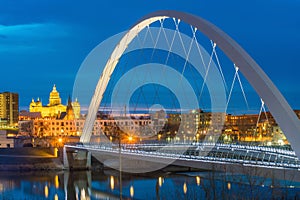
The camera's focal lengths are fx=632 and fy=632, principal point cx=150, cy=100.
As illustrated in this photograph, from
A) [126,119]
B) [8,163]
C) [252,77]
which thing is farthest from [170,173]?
[126,119]

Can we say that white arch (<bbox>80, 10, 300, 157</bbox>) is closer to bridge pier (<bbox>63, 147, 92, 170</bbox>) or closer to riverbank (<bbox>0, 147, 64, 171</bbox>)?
bridge pier (<bbox>63, 147, 92, 170</bbox>)

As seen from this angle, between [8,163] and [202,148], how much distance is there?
30701 millimetres

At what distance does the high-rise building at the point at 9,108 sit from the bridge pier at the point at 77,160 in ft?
336

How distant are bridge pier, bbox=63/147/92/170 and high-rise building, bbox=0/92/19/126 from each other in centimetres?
10231

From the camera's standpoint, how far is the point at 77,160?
54.1m

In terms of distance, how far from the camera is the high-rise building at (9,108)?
156m

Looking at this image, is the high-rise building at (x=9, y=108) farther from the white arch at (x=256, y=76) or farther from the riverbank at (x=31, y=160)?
the white arch at (x=256, y=76)

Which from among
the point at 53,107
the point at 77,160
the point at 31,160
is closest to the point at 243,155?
the point at 77,160

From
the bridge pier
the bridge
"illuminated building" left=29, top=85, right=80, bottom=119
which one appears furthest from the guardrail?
"illuminated building" left=29, top=85, right=80, bottom=119

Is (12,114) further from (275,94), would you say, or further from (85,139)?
(275,94)

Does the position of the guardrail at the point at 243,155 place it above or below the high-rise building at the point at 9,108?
below

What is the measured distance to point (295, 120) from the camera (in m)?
18.2

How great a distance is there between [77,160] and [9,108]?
108824 mm

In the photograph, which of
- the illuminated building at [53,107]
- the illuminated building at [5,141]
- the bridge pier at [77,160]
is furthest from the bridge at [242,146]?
the illuminated building at [53,107]
